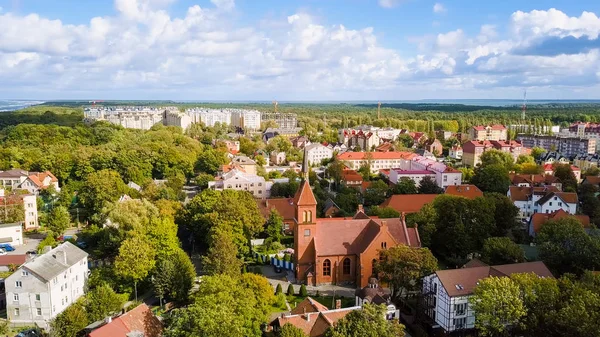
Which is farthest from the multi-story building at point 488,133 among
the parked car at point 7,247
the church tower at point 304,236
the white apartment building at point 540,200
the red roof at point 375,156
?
the parked car at point 7,247

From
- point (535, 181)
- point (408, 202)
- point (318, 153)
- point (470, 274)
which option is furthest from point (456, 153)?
point (470, 274)

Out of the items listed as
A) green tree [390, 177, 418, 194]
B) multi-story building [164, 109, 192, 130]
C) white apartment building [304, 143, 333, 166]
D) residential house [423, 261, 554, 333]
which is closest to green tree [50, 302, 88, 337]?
residential house [423, 261, 554, 333]

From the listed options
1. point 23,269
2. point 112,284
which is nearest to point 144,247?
point 112,284

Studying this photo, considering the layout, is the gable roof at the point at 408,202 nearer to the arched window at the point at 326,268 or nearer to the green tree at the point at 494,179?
the green tree at the point at 494,179

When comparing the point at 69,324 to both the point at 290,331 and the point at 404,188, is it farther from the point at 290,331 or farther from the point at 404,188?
the point at 404,188

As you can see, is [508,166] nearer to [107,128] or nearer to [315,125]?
[107,128]

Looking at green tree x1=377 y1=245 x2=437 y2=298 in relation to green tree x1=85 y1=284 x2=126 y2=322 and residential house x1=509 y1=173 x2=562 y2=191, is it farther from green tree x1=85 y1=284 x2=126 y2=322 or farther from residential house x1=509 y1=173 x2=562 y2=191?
residential house x1=509 y1=173 x2=562 y2=191
